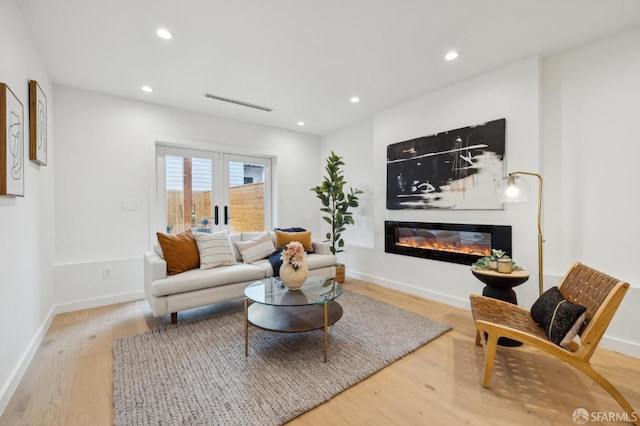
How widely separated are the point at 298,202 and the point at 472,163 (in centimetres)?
300

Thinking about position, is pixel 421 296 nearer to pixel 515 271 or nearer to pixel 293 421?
pixel 515 271

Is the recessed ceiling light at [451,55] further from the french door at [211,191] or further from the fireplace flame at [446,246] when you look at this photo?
the french door at [211,191]

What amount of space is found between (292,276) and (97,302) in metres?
2.63

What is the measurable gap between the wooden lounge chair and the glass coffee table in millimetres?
1104

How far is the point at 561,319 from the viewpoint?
174 cm

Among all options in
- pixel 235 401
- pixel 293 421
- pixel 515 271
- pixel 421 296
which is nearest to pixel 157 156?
pixel 235 401

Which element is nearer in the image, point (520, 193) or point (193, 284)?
point (520, 193)

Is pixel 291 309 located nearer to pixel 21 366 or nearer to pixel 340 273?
pixel 340 273

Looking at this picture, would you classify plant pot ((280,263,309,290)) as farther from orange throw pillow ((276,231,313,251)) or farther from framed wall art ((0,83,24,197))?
framed wall art ((0,83,24,197))

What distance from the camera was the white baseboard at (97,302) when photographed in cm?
313

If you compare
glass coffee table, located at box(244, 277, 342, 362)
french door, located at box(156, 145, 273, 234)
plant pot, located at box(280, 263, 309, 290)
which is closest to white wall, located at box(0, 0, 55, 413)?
french door, located at box(156, 145, 273, 234)

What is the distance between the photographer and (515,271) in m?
2.41

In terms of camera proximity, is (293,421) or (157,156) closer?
(293,421)

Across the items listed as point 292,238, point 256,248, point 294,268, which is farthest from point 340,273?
point 294,268
